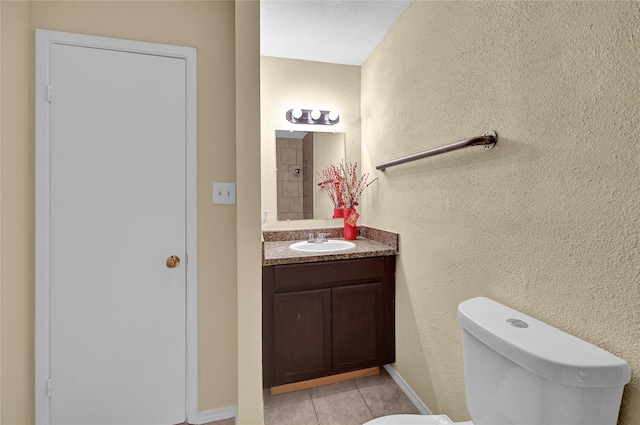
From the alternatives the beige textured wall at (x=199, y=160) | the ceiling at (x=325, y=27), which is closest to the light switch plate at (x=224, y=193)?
the beige textured wall at (x=199, y=160)

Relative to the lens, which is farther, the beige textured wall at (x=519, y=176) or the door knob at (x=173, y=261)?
the door knob at (x=173, y=261)

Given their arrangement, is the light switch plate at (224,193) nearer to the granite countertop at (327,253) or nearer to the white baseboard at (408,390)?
the granite countertop at (327,253)

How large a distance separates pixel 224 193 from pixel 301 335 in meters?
0.95

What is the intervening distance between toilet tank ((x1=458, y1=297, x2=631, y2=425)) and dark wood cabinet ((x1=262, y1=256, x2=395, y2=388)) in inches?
Result: 34.6

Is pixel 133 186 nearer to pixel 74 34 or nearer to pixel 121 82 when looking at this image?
pixel 121 82

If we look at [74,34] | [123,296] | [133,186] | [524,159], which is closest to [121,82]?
[74,34]

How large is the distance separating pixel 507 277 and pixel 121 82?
1.91 meters

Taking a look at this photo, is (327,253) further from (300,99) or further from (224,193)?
(300,99)

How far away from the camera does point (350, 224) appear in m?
2.28

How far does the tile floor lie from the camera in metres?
1.62

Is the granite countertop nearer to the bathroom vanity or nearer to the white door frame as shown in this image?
the bathroom vanity

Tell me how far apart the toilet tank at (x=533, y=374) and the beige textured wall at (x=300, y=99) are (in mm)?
1570

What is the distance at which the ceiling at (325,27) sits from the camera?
5.62 ft

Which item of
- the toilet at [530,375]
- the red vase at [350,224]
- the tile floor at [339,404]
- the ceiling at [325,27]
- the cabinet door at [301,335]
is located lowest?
the tile floor at [339,404]
